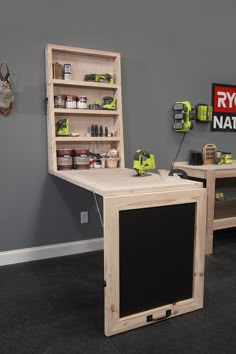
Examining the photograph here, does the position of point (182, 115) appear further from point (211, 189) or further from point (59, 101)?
point (59, 101)

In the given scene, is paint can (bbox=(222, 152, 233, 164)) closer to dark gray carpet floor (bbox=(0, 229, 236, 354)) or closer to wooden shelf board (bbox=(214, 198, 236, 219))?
wooden shelf board (bbox=(214, 198, 236, 219))

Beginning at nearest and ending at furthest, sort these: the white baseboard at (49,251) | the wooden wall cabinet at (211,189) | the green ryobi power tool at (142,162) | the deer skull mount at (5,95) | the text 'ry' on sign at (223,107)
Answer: the green ryobi power tool at (142,162), the deer skull mount at (5,95), the white baseboard at (49,251), the wooden wall cabinet at (211,189), the text 'ry' on sign at (223,107)

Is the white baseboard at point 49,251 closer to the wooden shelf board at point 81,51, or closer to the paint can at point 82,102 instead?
the paint can at point 82,102

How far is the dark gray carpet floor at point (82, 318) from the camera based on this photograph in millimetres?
1609

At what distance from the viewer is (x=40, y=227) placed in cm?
275

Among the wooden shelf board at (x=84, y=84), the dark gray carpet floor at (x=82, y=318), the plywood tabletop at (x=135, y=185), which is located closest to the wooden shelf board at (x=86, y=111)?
the wooden shelf board at (x=84, y=84)

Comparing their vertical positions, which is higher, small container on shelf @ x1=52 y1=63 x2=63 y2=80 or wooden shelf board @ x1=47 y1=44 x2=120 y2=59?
wooden shelf board @ x1=47 y1=44 x2=120 y2=59

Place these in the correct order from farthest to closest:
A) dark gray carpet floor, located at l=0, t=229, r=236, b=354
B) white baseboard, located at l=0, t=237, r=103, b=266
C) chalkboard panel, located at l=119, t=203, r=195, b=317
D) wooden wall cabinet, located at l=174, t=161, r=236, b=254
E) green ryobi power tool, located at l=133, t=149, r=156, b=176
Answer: wooden wall cabinet, located at l=174, t=161, r=236, b=254 < white baseboard, located at l=0, t=237, r=103, b=266 < green ryobi power tool, located at l=133, t=149, r=156, b=176 < chalkboard panel, located at l=119, t=203, r=195, b=317 < dark gray carpet floor, located at l=0, t=229, r=236, b=354

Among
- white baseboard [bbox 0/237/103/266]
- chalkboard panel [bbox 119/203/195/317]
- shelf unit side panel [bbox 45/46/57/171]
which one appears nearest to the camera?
chalkboard panel [bbox 119/203/195/317]

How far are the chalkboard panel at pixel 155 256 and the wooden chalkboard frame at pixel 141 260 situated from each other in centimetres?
3

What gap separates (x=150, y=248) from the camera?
5.80ft

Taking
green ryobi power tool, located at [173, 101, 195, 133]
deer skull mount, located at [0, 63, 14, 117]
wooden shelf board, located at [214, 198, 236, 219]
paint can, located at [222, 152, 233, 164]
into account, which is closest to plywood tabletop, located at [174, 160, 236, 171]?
paint can, located at [222, 152, 233, 164]

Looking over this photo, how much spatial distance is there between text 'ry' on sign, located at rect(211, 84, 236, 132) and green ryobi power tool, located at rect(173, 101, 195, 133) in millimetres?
496

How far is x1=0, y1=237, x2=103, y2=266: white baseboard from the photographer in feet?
8.66
